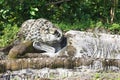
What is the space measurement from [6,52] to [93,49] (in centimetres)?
212

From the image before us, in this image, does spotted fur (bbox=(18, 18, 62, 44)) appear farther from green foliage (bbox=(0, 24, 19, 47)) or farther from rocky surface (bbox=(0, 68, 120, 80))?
rocky surface (bbox=(0, 68, 120, 80))

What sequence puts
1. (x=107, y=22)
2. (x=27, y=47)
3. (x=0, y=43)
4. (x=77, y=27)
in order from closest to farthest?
(x=27, y=47), (x=0, y=43), (x=77, y=27), (x=107, y=22)

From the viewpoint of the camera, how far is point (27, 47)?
10.4 meters

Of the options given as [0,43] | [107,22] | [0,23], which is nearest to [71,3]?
[107,22]

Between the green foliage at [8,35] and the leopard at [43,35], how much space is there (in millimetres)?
1139

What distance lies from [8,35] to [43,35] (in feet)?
5.93

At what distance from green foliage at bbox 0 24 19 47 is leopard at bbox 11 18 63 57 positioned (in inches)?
44.8

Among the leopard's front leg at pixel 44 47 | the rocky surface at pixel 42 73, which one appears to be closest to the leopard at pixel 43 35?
the leopard's front leg at pixel 44 47

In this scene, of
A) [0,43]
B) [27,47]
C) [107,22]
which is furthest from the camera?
[107,22]

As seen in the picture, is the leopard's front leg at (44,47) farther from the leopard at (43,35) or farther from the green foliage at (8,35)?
the green foliage at (8,35)

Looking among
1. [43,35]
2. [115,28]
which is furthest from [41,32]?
[115,28]

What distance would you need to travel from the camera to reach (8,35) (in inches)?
496

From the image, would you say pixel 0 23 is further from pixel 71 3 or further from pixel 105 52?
pixel 105 52

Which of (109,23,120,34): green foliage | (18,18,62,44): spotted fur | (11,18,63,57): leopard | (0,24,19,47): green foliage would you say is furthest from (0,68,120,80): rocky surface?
(109,23,120,34): green foliage
